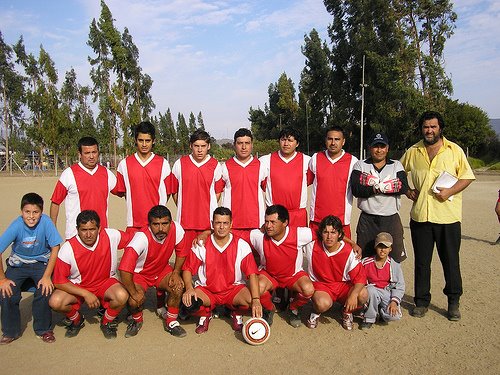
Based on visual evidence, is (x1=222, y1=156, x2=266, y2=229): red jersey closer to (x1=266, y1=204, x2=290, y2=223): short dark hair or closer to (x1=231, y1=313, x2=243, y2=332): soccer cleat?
(x1=266, y1=204, x2=290, y2=223): short dark hair

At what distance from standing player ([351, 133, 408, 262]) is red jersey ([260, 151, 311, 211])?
644mm

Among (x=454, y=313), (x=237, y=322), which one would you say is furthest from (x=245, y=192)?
(x=454, y=313)

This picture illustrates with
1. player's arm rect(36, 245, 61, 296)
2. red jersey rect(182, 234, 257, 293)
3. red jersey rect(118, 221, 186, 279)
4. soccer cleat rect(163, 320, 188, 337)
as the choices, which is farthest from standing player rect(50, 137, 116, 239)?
soccer cleat rect(163, 320, 188, 337)

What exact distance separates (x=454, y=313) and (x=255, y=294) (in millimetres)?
2297

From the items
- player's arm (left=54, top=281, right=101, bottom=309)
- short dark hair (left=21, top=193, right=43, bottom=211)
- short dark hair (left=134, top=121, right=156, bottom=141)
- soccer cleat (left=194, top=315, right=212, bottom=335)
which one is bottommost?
soccer cleat (left=194, top=315, right=212, bottom=335)

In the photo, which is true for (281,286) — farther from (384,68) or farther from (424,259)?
(384,68)

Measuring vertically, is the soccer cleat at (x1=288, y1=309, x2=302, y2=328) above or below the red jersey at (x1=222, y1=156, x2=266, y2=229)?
below

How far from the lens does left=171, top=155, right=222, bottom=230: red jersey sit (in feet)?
16.9

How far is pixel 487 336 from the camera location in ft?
14.1

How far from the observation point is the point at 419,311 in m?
4.89

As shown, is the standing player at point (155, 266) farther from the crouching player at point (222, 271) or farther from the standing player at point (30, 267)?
the standing player at point (30, 267)

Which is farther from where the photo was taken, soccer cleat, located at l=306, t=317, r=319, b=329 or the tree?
the tree

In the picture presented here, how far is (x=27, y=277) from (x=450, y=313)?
4.72 metres

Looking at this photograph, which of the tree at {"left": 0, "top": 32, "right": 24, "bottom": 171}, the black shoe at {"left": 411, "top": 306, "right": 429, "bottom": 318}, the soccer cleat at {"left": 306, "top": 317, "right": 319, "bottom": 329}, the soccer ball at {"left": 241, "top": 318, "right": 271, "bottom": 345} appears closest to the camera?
the soccer ball at {"left": 241, "top": 318, "right": 271, "bottom": 345}
